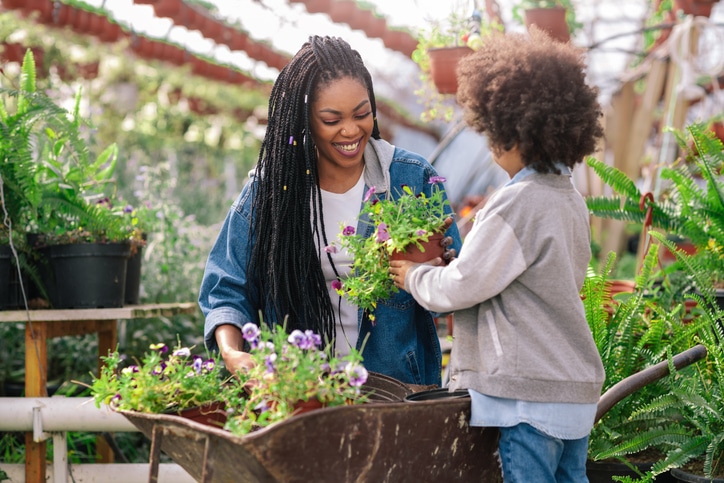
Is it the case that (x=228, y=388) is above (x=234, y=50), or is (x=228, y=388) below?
below

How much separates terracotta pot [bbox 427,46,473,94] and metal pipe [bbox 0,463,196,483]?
1.86m

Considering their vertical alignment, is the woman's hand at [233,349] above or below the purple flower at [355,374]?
below

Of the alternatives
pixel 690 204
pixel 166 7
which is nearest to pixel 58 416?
A: pixel 690 204

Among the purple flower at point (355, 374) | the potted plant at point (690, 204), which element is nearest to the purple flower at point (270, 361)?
the purple flower at point (355, 374)

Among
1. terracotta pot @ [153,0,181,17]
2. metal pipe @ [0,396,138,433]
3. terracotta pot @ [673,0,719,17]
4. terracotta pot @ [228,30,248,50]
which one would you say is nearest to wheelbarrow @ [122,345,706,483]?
metal pipe @ [0,396,138,433]

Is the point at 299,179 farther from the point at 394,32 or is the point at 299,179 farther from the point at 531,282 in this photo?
the point at 394,32

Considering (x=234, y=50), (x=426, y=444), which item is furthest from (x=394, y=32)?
(x=426, y=444)

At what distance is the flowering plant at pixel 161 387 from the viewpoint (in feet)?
5.72

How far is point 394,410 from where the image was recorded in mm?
1608

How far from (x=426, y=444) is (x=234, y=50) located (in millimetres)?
5890

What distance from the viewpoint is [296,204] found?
93.0 inches

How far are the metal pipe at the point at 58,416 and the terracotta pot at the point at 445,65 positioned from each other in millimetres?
1835

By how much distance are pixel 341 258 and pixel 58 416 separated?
1.39 m

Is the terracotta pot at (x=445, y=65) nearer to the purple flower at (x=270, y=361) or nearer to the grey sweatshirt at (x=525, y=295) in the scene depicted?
the grey sweatshirt at (x=525, y=295)
